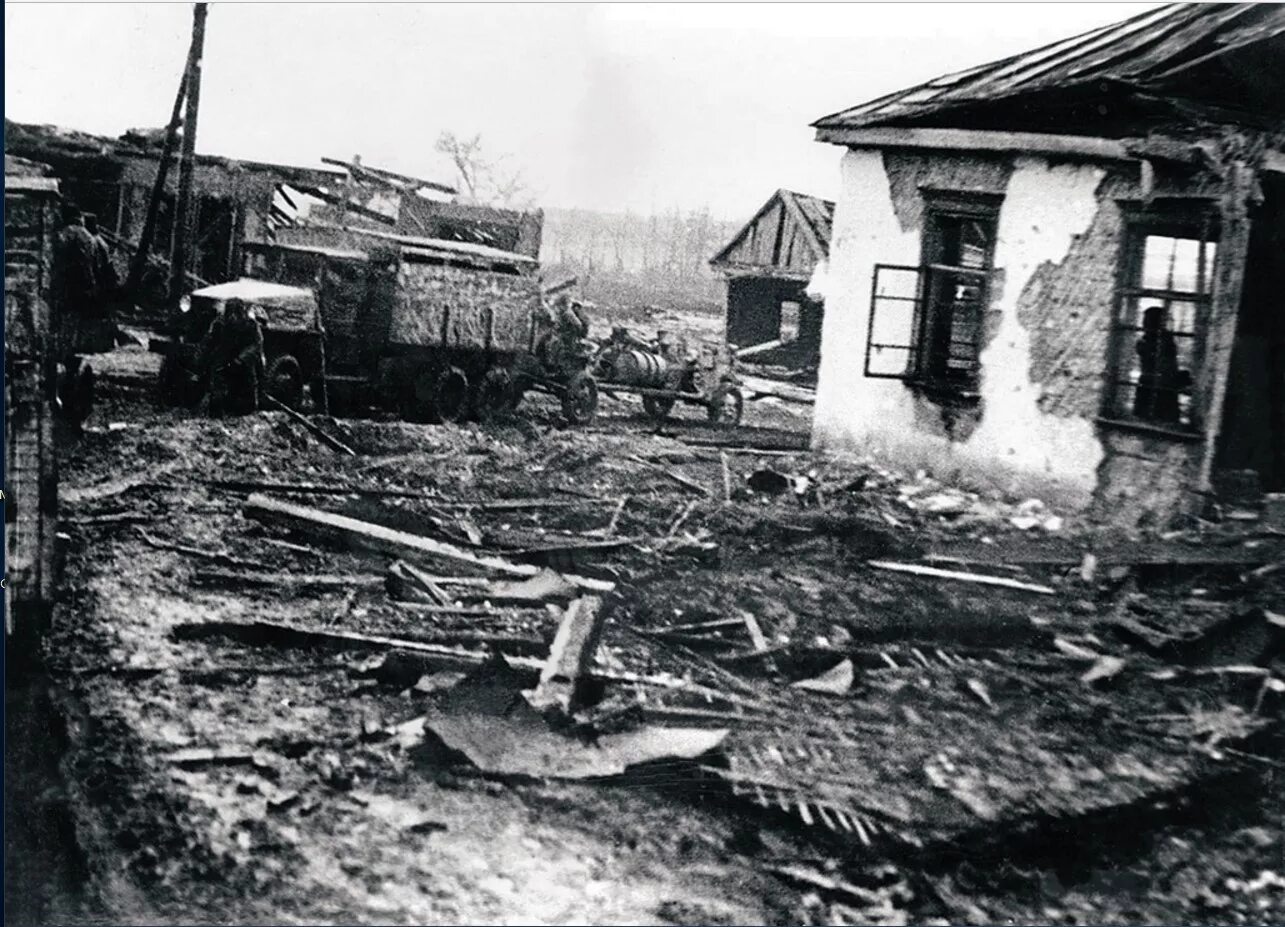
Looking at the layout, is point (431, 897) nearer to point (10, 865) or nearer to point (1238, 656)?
point (10, 865)

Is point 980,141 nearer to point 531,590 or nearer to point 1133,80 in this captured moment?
point 1133,80

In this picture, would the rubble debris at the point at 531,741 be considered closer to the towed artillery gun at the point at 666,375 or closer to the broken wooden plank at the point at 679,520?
the broken wooden plank at the point at 679,520

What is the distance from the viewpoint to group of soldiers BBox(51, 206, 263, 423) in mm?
7352

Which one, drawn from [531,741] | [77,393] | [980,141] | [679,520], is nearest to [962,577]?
[679,520]

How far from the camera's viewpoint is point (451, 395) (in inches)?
395

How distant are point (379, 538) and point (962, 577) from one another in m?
3.55

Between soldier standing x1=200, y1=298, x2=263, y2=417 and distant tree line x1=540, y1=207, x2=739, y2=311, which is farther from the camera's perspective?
distant tree line x1=540, y1=207, x2=739, y2=311

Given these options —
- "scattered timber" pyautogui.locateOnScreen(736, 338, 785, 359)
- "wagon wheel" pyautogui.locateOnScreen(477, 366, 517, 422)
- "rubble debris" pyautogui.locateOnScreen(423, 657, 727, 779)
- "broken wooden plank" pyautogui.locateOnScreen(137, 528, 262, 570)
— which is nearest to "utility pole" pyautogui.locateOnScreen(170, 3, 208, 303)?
"broken wooden plank" pyautogui.locateOnScreen(137, 528, 262, 570)

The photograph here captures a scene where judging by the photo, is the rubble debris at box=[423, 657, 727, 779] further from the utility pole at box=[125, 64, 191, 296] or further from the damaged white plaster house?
the damaged white plaster house

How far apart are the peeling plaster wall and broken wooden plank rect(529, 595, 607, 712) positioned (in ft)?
14.7

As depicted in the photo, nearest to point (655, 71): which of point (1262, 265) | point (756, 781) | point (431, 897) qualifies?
point (756, 781)

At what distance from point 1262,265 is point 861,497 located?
11.7 feet

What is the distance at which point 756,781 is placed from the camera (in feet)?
14.1

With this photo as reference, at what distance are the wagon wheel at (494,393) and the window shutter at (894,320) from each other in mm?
3546
